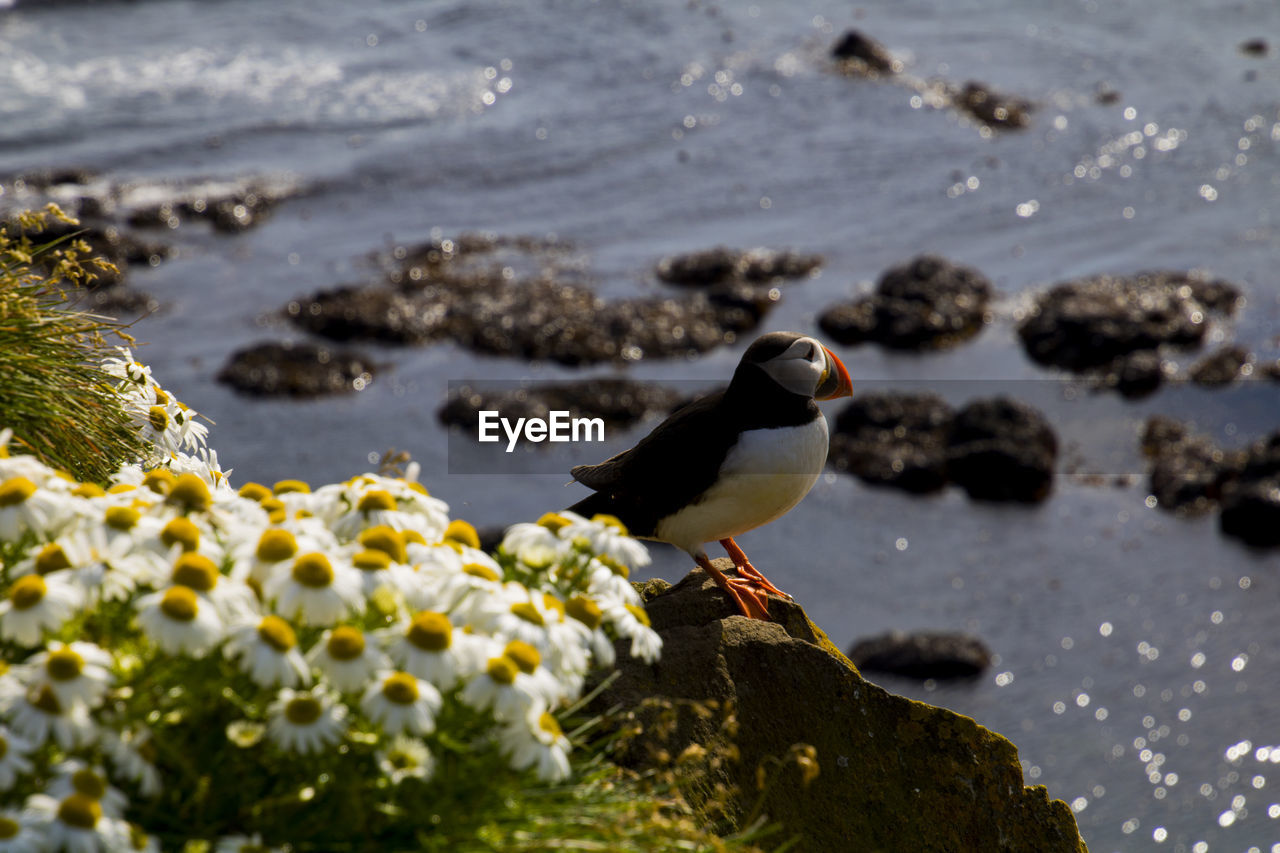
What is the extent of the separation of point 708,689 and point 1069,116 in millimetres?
21925

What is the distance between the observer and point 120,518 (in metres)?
3.13

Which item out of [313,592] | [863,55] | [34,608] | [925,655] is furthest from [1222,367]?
[34,608]

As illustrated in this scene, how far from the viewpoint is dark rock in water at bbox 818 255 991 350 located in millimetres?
17406

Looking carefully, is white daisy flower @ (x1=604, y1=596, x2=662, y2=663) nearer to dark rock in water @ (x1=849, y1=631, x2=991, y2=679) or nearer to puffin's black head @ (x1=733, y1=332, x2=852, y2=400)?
puffin's black head @ (x1=733, y1=332, x2=852, y2=400)

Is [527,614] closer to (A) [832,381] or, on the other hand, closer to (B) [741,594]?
(B) [741,594]

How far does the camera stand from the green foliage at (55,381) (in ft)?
16.7

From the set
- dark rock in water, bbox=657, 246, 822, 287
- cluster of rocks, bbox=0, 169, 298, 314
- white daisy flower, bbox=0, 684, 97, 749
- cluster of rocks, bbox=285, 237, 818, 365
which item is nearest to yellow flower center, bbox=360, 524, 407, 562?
white daisy flower, bbox=0, 684, 97, 749

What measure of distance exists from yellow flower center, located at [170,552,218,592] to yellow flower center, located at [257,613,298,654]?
19 centimetres

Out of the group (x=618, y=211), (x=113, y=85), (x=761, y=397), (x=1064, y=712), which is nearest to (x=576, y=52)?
(x=618, y=211)

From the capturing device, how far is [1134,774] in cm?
1062

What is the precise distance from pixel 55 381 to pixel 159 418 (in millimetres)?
441

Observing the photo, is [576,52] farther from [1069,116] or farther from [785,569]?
[785,569]

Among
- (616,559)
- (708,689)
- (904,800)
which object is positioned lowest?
(904,800)

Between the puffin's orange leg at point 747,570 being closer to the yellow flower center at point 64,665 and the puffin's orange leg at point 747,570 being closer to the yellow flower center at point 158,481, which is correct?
the yellow flower center at point 158,481
